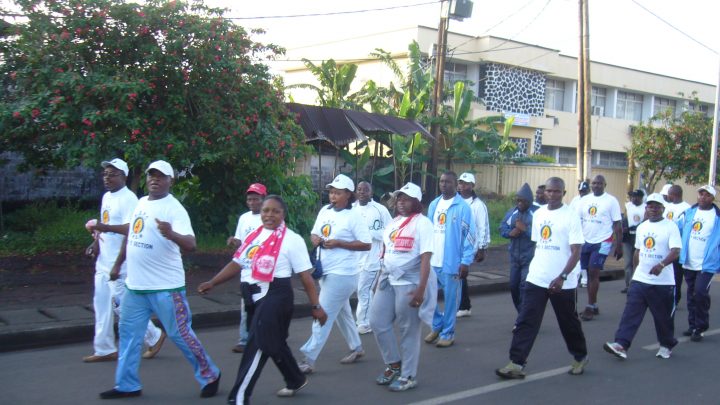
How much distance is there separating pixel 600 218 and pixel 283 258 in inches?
249

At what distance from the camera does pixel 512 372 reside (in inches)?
243

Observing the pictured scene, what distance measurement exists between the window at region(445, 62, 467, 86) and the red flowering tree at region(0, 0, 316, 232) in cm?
1894

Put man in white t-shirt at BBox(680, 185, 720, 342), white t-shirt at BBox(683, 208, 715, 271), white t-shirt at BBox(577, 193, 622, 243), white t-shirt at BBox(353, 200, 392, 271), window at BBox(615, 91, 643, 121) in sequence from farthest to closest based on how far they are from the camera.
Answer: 1. window at BBox(615, 91, 643, 121)
2. white t-shirt at BBox(577, 193, 622, 243)
3. white t-shirt at BBox(683, 208, 715, 271)
4. man in white t-shirt at BBox(680, 185, 720, 342)
5. white t-shirt at BBox(353, 200, 392, 271)

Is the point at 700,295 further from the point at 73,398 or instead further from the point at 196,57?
the point at 196,57

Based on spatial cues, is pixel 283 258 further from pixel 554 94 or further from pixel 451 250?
pixel 554 94

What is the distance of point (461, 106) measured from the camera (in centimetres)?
2305

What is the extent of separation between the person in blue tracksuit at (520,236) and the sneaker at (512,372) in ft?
6.19

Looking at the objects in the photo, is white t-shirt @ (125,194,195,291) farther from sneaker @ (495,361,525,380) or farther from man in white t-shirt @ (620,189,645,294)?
man in white t-shirt @ (620,189,645,294)

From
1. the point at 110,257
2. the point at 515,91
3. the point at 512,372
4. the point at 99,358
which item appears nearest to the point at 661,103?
the point at 515,91

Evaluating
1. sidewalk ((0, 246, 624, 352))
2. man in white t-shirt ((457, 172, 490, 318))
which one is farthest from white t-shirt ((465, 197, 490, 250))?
sidewalk ((0, 246, 624, 352))

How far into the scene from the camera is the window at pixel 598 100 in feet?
119

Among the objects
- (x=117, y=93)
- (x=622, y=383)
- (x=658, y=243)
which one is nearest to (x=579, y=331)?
(x=622, y=383)

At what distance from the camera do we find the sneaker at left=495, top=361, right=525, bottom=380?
616 centimetres

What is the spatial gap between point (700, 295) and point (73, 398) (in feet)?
23.2
